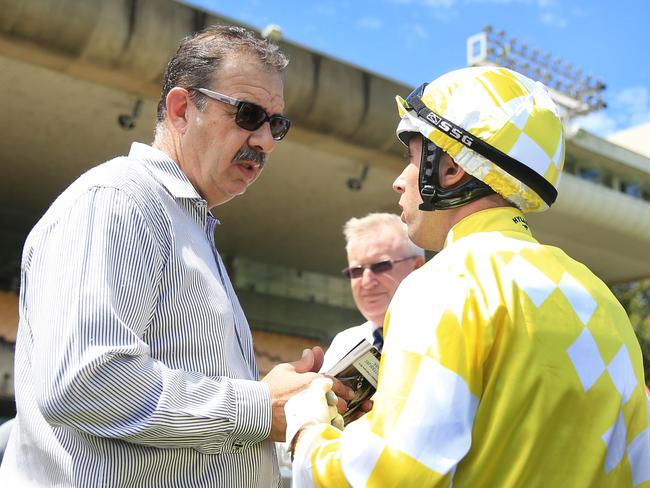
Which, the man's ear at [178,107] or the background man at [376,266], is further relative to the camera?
the background man at [376,266]

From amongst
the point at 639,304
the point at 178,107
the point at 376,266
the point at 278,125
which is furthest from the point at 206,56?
the point at 639,304

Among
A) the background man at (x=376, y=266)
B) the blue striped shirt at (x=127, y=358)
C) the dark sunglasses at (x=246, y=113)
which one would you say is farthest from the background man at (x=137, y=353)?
the background man at (x=376, y=266)

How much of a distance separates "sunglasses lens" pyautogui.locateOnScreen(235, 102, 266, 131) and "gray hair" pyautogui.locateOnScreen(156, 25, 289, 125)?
12 centimetres

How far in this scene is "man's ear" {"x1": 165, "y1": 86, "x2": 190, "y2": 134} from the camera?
2.54m

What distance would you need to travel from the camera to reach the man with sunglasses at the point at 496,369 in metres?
1.67

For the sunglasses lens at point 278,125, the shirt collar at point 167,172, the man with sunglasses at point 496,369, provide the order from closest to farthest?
the man with sunglasses at point 496,369 < the shirt collar at point 167,172 < the sunglasses lens at point 278,125

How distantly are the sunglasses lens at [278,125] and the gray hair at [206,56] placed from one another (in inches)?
6.7

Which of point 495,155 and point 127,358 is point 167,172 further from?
point 495,155

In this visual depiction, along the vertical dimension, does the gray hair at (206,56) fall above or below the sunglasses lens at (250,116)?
above

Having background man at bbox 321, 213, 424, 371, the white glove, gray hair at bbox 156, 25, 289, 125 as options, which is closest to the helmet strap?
the white glove

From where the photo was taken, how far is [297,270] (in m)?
19.5

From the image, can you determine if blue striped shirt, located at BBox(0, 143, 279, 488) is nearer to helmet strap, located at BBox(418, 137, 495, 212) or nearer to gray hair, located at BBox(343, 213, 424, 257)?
helmet strap, located at BBox(418, 137, 495, 212)

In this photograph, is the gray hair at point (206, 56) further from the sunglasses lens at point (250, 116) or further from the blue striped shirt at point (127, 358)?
the blue striped shirt at point (127, 358)

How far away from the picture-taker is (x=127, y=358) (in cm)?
184
